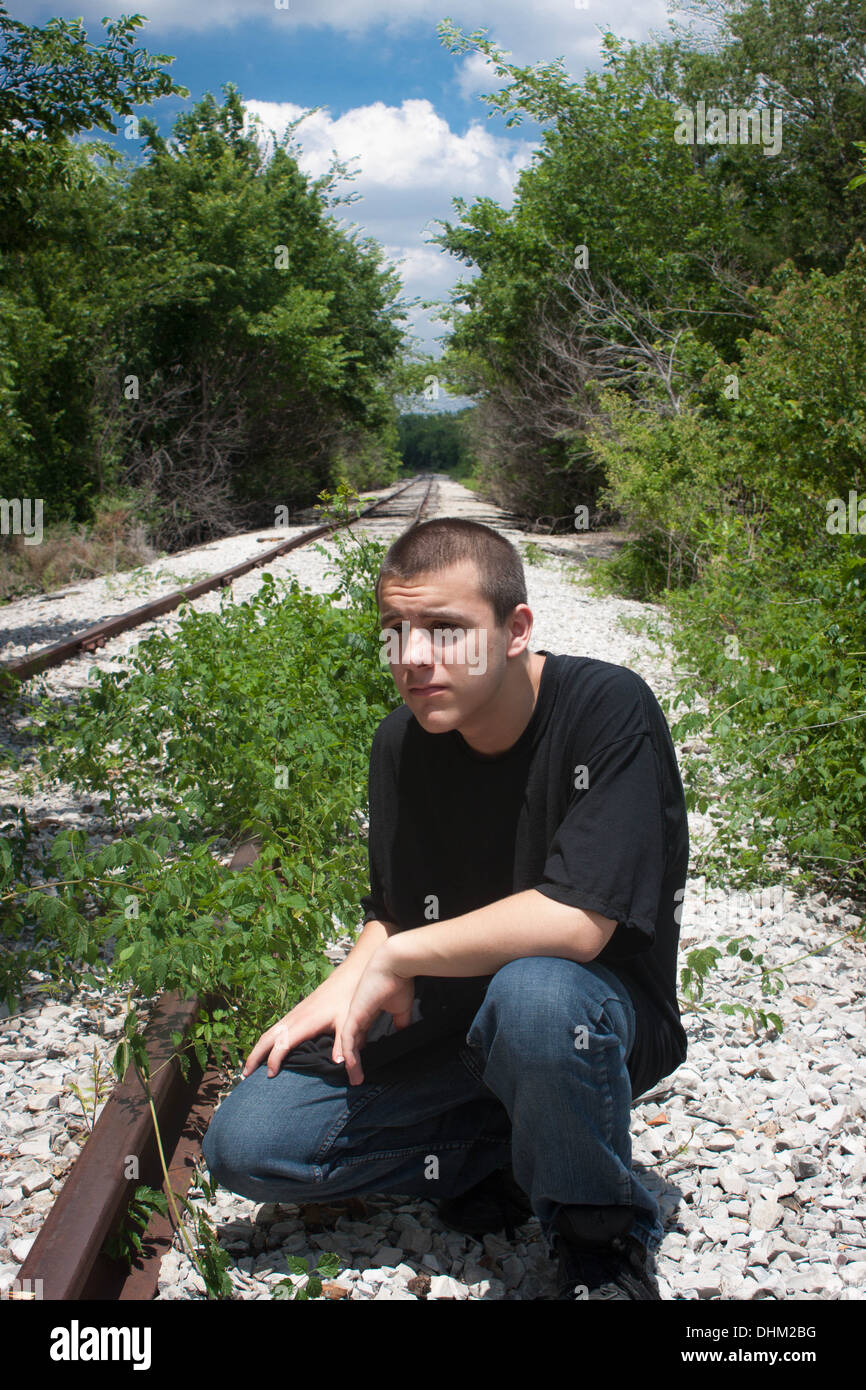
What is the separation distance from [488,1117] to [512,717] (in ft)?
2.98

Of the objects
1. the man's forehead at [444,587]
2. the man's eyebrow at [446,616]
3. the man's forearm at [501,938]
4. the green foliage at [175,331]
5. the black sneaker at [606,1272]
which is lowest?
the black sneaker at [606,1272]

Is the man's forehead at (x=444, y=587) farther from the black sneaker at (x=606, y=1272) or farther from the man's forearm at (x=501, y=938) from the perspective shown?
the black sneaker at (x=606, y=1272)

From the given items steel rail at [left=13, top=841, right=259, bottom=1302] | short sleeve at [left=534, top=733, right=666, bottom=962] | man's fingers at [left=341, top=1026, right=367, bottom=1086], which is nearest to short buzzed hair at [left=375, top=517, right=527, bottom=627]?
short sleeve at [left=534, top=733, right=666, bottom=962]

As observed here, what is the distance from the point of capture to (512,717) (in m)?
1.98

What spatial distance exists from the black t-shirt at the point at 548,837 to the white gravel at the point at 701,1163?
1.33ft

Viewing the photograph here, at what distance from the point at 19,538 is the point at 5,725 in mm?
8212

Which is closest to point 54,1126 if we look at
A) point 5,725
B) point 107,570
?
point 5,725

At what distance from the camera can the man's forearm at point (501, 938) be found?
1776 mm

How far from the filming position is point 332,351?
24.5 m

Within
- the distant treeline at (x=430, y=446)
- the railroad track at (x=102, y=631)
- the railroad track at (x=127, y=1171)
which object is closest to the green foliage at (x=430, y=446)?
the distant treeline at (x=430, y=446)

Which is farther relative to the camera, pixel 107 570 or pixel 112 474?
pixel 112 474

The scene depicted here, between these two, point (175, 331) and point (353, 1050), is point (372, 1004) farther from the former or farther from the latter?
point (175, 331)

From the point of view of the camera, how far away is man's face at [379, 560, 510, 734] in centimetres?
187
